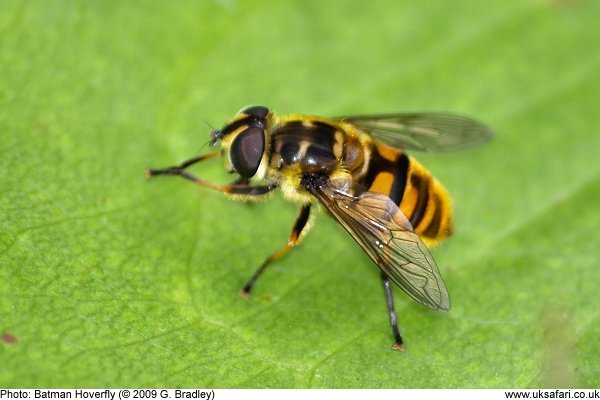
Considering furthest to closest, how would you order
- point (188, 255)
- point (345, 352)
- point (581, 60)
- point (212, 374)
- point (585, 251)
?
point (581, 60), point (585, 251), point (188, 255), point (345, 352), point (212, 374)

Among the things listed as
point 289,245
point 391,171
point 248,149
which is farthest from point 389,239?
point 248,149

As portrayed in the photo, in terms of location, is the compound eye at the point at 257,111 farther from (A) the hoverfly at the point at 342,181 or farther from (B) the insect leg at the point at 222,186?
(B) the insect leg at the point at 222,186

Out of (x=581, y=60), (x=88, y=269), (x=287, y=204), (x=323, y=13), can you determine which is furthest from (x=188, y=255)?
(x=581, y=60)

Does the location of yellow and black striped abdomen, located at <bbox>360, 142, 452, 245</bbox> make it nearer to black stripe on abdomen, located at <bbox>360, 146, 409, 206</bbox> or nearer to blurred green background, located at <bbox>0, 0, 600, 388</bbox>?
black stripe on abdomen, located at <bbox>360, 146, 409, 206</bbox>

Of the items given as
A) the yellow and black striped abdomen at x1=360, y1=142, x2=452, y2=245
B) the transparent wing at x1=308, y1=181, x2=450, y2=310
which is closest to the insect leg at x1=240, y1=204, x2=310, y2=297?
the transparent wing at x1=308, y1=181, x2=450, y2=310

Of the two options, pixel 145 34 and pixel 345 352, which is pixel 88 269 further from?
pixel 145 34

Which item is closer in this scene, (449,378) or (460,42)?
(449,378)
